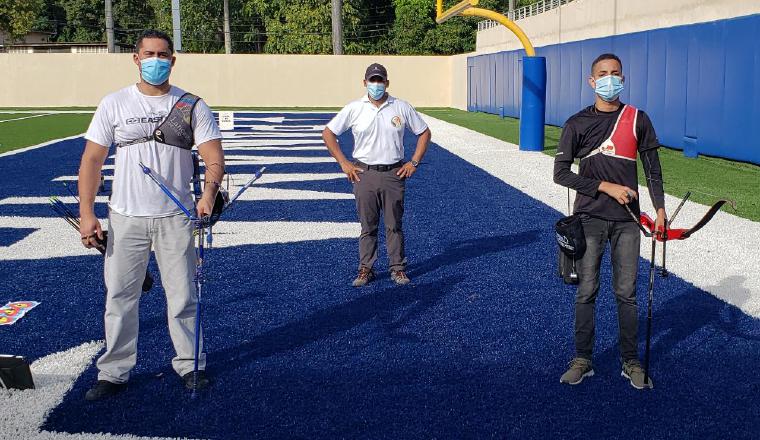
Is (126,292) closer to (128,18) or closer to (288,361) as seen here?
(288,361)

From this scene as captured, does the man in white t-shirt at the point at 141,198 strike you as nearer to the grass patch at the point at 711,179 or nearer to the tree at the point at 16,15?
the grass patch at the point at 711,179

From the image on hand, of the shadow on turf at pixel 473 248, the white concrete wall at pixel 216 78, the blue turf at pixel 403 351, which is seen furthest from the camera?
the white concrete wall at pixel 216 78

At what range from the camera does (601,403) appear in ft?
16.0

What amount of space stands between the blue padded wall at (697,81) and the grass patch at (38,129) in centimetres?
1514

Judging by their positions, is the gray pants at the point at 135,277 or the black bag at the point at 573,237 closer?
the gray pants at the point at 135,277

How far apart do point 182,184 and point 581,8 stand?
28939 millimetres

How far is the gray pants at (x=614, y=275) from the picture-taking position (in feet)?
16.6

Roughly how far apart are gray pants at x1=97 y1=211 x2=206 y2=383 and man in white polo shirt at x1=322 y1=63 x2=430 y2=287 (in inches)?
107

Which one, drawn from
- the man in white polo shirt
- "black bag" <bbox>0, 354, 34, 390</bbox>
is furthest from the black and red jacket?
"black bag" <bbox>0, 354, 34, 390</bbox>

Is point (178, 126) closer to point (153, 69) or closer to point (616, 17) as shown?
point (153, 69)

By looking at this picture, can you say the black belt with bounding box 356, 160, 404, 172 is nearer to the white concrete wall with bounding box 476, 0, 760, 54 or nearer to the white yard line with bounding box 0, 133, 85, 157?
the white concrete wall with bounding box 476, 0, 760, 54

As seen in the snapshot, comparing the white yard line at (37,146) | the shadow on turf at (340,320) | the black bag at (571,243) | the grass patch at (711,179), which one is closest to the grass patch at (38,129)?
the white yard line at (37,146)

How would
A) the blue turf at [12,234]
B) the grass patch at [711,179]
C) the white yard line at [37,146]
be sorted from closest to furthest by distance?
the blue turf at [12,234], the grass patch at [711,179], the white yard line at [37,146]

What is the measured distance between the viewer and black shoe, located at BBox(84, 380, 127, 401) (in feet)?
16.1
